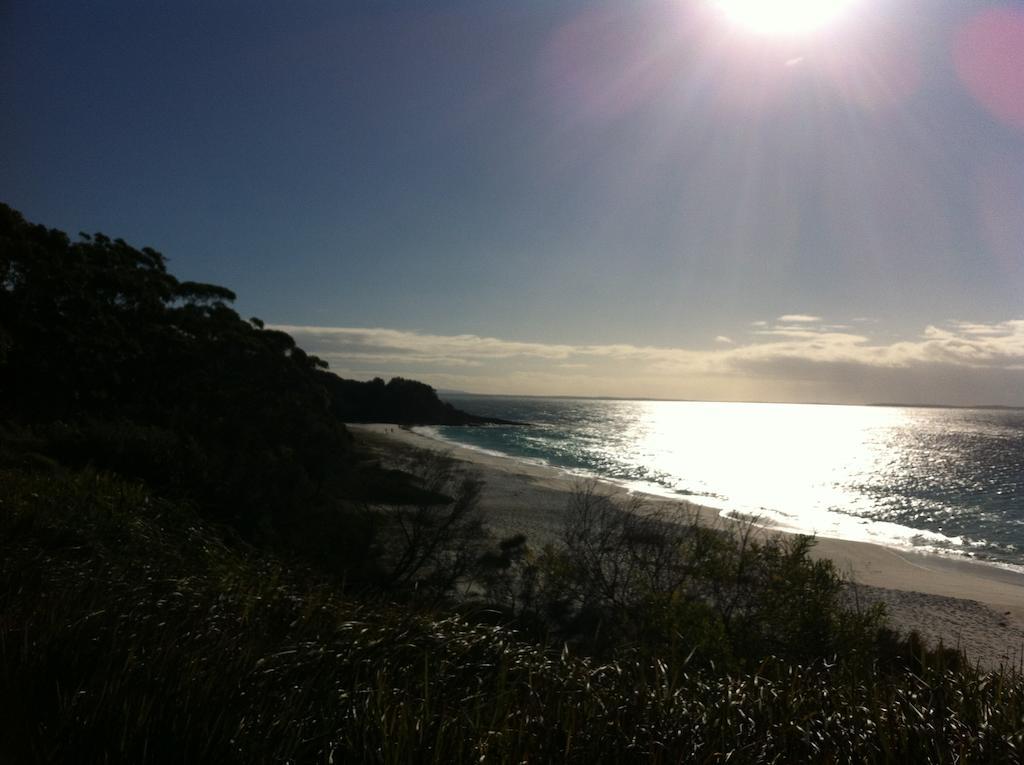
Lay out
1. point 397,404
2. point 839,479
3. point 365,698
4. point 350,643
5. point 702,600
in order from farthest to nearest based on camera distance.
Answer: point 397,404 → point 839,479 → point 702,600 → point 350,643 → point 365,698

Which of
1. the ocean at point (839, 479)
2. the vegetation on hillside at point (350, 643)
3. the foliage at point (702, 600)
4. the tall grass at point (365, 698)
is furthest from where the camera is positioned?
the ocean at point (839, 479)

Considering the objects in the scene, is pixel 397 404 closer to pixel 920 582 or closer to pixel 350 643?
pixel 920 582

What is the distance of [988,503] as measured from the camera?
48125 mm

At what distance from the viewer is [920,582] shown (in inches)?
1155

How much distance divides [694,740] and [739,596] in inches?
547

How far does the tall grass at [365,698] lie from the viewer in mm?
3072

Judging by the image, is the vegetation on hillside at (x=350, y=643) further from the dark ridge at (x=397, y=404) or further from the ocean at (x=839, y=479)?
the dark ridge at (x=397, y=404)

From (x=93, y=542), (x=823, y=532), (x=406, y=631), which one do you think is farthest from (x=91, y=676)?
(x=823, y=532)

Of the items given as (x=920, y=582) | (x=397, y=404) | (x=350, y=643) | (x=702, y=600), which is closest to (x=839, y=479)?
(x=920, y=582)

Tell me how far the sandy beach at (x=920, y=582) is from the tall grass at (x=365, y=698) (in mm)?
13694

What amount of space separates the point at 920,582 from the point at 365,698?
33.2 m

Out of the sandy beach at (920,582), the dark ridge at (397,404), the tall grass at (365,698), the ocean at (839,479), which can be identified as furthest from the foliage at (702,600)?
the dark ridge at (397,404)

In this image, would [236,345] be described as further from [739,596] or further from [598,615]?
[739,596]

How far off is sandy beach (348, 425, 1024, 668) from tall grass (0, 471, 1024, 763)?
13694mm
